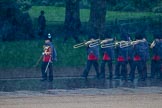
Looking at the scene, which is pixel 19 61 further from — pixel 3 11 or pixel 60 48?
pixel 3 11

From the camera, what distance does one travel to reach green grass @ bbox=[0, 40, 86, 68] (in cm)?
3284

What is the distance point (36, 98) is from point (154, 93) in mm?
3993

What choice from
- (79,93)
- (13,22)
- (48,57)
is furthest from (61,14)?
(79,93)

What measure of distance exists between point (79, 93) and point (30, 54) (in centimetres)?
1369

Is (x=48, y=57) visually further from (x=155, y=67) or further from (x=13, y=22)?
(x=13, y=22)

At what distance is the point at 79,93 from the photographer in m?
22.0

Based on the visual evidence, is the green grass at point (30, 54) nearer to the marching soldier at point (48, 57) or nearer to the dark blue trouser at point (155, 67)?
the marching soldier at point (48, 57)

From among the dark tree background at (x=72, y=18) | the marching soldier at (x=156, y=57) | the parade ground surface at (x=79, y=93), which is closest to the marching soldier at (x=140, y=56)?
the parade ground surface at (x=79, y=93)

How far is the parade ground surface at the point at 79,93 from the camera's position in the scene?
19094 millimetres

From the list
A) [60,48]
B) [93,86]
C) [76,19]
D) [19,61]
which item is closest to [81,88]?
[93,86]

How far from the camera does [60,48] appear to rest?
38.3 metres

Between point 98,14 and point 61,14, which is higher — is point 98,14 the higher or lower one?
the higher one

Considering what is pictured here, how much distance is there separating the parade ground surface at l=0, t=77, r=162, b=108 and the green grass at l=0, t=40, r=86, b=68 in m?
5.57

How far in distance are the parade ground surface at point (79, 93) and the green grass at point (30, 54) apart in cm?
557
